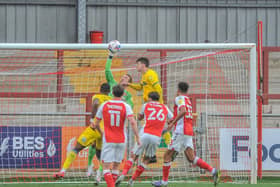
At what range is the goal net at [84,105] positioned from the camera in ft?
47.2

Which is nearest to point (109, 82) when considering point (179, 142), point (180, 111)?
point (180, 111)

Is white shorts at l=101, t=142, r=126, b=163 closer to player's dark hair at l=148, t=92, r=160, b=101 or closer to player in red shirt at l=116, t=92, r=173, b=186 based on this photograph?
player in red shirt at l=116, t=92, r=173, b=186

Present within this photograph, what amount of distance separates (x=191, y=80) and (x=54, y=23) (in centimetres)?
909

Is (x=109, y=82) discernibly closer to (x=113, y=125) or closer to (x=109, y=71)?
(x=109, y=71)

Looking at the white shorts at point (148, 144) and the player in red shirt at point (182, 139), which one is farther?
the player in red shirt at point (182, 139)

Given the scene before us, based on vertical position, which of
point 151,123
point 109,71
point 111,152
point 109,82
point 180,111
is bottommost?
point 111,152

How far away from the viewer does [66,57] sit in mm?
14484

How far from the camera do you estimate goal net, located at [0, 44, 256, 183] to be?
47.2 ft

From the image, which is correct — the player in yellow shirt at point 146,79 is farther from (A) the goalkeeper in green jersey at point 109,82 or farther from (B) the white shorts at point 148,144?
(B) the white shorts at point 148,144

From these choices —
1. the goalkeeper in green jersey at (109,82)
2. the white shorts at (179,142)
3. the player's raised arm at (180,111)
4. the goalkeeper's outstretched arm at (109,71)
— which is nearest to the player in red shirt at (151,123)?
the player's raised arm at (180,111)

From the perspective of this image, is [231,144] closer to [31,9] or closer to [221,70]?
[221,70]

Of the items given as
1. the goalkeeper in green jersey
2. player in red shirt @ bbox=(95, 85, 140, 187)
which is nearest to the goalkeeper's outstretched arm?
the goalkeeper in green jersey

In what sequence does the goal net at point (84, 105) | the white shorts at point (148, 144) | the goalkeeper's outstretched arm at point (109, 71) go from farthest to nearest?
the goal net at point (84, 105) < the goalkeeper's outstretched arm at point (109, 71) < the white shorts at point (148, 144)

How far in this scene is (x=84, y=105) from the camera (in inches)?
583
